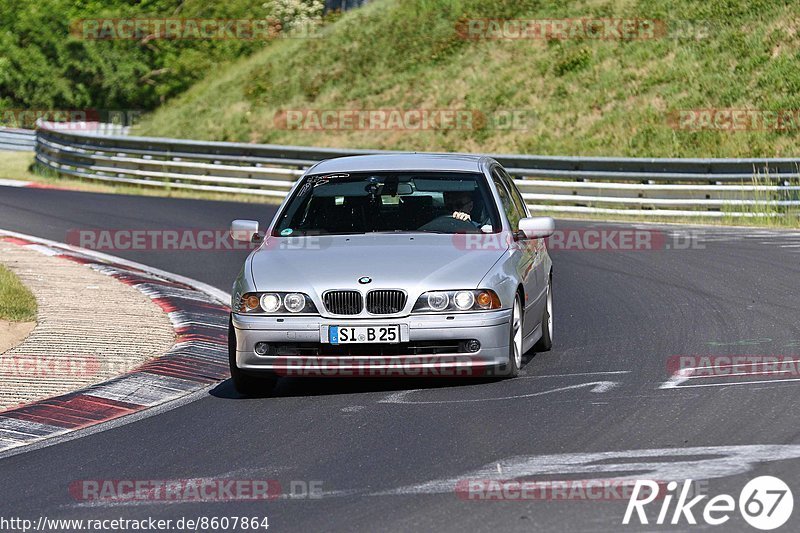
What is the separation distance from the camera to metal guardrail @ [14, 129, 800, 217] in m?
21.5

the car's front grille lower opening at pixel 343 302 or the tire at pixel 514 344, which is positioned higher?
the car's front grille lower opening at pixel 343 302

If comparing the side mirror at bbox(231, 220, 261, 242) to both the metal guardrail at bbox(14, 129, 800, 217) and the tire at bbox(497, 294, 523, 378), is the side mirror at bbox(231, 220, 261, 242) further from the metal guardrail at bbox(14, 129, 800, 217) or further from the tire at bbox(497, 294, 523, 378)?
the metal guardrail at bbox(14, 129, 800, 217)

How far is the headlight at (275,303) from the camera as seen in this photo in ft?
28.1

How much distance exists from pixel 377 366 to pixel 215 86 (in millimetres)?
40791

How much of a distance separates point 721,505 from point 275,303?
3787mm

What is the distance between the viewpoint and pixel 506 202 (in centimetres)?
1024

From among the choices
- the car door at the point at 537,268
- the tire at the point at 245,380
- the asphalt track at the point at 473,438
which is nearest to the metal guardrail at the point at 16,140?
the asphalt track at the point at 473,438

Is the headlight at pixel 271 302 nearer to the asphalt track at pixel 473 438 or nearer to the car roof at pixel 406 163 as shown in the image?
the asphalt track at pixel 473 438

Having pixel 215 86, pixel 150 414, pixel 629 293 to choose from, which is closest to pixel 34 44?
pixel 215 86

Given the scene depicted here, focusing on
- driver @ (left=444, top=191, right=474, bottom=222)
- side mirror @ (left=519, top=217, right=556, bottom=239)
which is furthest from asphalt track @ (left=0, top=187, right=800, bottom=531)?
driver @ (left=444, top=191, right=474, bottom=222)

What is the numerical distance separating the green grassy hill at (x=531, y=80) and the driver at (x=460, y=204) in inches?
829

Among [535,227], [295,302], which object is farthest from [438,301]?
[535,227]

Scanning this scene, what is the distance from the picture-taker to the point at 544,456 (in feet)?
21.9

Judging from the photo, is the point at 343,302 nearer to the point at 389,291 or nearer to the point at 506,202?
the point at 389,291
